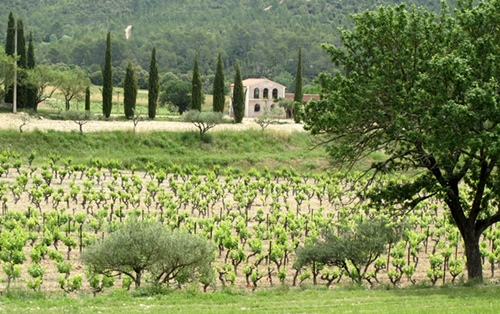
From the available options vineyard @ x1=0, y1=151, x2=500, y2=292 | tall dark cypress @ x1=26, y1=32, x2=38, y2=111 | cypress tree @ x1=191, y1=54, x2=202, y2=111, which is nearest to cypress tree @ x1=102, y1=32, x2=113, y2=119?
tall dark cypress @ x1=26, y1=32, x2=38, y2=111

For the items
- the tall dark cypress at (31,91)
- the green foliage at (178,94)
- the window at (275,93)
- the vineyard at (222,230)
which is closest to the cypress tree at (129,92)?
the tall dark cypress at (31,91)

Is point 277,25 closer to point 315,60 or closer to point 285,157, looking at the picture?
point 315,60

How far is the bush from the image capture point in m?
17.2

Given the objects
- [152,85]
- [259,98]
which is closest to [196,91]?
[152,85]

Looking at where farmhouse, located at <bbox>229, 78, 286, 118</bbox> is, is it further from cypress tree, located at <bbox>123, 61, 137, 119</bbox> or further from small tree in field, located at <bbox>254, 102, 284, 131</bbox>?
cypress tree, located at <bbox>123, 61, 137, 119</bbox>

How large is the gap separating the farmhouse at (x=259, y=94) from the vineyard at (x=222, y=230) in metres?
38.6

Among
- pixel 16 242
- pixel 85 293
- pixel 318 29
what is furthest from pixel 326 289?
pixel 318 29

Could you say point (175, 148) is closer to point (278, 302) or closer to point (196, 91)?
point (196, 91)

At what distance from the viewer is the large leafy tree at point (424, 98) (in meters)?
17.0

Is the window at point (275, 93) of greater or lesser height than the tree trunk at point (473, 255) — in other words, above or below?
above

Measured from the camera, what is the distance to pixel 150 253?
17.3m

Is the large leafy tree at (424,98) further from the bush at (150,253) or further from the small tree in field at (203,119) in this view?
the small tree in field at (203,119)

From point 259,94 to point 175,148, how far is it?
33.1m

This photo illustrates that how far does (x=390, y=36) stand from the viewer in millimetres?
18734
